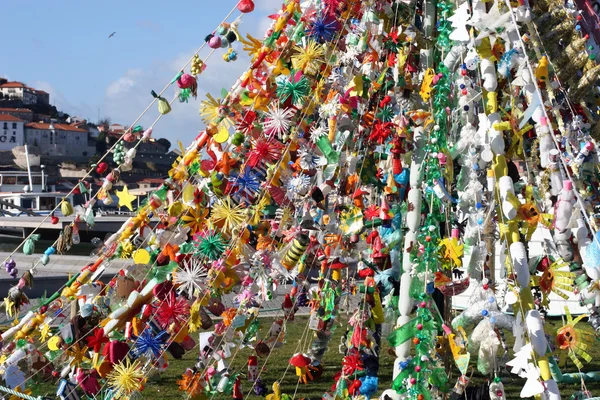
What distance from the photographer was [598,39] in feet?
28.6

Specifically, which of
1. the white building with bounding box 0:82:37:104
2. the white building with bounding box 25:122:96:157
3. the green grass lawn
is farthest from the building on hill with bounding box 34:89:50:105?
the green grass lawn

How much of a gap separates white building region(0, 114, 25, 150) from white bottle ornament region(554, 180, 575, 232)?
119 m

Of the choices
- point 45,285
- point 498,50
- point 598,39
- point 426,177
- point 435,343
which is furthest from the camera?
point 45,285

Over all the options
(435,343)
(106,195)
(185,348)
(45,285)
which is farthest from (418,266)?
(45,285)

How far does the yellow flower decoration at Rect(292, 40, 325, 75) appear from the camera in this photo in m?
4.75

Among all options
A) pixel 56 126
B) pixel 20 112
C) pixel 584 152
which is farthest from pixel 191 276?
pixel 20 112

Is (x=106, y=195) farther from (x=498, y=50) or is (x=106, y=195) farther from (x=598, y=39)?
(x=598, y=39)

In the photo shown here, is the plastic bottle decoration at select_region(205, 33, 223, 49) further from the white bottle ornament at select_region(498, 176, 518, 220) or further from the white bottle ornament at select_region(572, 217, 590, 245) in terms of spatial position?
the white bottle ornament at select_region(572, 217, 590, 245)

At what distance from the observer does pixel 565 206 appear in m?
3.77

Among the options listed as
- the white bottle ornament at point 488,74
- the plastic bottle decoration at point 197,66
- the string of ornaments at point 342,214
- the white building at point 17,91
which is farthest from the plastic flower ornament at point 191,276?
the white building at point 17,91

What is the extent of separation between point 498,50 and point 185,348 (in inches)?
90.6

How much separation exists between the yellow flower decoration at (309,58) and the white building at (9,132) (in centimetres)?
11759

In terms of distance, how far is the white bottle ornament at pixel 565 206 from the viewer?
3758 mm

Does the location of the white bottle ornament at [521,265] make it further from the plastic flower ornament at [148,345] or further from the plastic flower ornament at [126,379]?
the plastic flower ornament at [126,379]
